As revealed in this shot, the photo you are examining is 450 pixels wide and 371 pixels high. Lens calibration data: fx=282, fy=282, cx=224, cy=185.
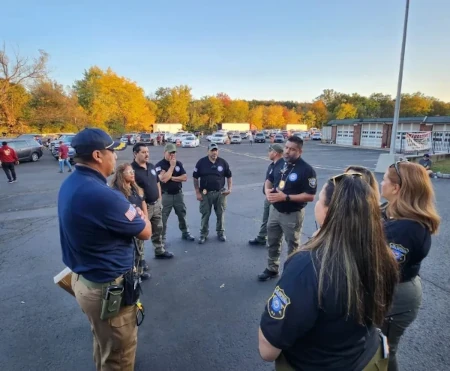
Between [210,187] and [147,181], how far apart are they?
1.44m

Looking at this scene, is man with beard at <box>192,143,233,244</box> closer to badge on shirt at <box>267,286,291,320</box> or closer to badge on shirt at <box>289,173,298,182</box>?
badge on shirt at <box>289,173,298,182</box>

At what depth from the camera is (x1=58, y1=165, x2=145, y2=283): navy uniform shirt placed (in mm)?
1816

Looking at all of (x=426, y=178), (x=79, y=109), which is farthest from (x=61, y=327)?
(x=79, y=109)

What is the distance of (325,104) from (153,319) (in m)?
106

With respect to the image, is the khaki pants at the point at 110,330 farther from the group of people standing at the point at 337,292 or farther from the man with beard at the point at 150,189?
the man with beard at the point at 150,189

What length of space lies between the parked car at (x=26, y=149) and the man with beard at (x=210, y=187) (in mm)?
18505

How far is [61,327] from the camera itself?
3164 mm

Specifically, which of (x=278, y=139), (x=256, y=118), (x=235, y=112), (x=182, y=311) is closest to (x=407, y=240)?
(x=182, y=311)

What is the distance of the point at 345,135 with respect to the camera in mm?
40531

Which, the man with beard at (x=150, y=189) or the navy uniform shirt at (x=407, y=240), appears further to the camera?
the man with beard at (x=150, y=189)

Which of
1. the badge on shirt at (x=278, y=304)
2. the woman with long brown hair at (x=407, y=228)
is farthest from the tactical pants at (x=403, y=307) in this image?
the badge on shirt at (x=278, y=304)

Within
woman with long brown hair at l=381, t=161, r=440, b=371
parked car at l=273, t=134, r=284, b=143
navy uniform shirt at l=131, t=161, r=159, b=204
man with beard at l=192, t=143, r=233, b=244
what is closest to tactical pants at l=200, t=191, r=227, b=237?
man with beard at l=192, t=143, r=233, b=244

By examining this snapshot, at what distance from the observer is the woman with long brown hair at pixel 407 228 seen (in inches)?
75.9

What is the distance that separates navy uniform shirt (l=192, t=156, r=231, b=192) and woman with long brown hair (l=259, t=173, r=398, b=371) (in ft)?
14.5
